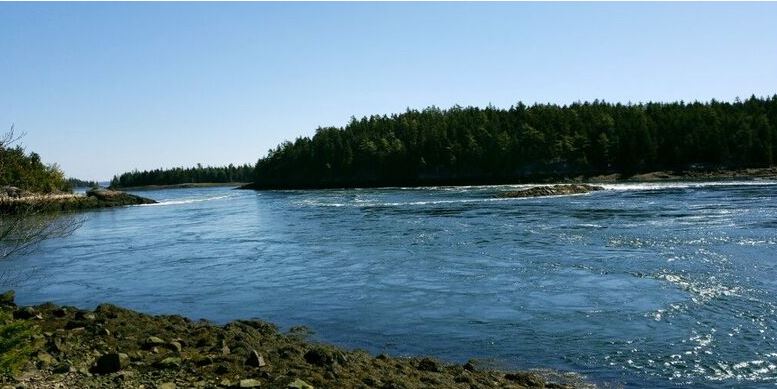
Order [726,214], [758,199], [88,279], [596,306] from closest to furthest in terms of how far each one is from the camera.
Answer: [596,306] → [88,279] → [726,214] → [758,199]

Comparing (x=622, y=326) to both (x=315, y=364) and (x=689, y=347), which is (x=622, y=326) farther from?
(x=315, y=364)

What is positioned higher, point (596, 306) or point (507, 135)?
point (507, 135)

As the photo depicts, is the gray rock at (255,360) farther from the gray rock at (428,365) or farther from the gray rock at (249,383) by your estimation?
the gray rock at (428,365)

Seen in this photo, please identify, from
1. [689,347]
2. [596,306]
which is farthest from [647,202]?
[689,347]

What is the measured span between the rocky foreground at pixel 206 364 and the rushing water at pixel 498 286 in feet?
6.32

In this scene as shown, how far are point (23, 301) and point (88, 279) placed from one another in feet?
15.6

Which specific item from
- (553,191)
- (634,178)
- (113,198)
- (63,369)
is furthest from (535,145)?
(63,369)

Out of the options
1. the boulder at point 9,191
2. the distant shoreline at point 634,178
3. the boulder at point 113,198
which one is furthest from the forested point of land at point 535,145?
the boulder at point 9,191

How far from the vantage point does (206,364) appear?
37.2 ft

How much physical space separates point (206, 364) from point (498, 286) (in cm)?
1269

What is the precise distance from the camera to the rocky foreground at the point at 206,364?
10461 millimetres

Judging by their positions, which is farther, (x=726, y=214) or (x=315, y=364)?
(x=726, y=214)

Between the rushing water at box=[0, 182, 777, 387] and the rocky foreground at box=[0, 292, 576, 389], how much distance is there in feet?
6.32

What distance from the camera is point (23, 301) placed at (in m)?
22.0
